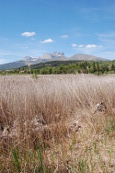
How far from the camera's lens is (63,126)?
193cm

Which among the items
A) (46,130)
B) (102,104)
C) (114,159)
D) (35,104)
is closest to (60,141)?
(46,130)

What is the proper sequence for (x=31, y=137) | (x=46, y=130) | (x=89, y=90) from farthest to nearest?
(x=89, y=90), (x=46, y=130), (x=31, y=137)

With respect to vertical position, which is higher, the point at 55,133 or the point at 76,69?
the point at 76,69

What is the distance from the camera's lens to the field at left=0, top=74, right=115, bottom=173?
1.29 m

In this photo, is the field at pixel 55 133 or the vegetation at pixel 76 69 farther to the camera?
the vegetation at pixel 76 69

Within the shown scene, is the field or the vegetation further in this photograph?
the vegetation

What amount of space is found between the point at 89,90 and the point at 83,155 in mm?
1770

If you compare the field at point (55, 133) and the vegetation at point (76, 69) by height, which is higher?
the vegetation at point (76, 69)

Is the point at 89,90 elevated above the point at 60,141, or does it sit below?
above

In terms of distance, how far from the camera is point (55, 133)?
6.00 ft

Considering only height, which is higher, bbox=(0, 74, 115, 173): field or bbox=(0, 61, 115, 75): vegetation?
bbox=(0, 61, 115, 75): vegetation

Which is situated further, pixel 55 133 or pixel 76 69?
pixel 76 69

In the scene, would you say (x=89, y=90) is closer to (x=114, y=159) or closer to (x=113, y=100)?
(x=113, y=100)

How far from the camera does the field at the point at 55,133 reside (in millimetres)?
1286
